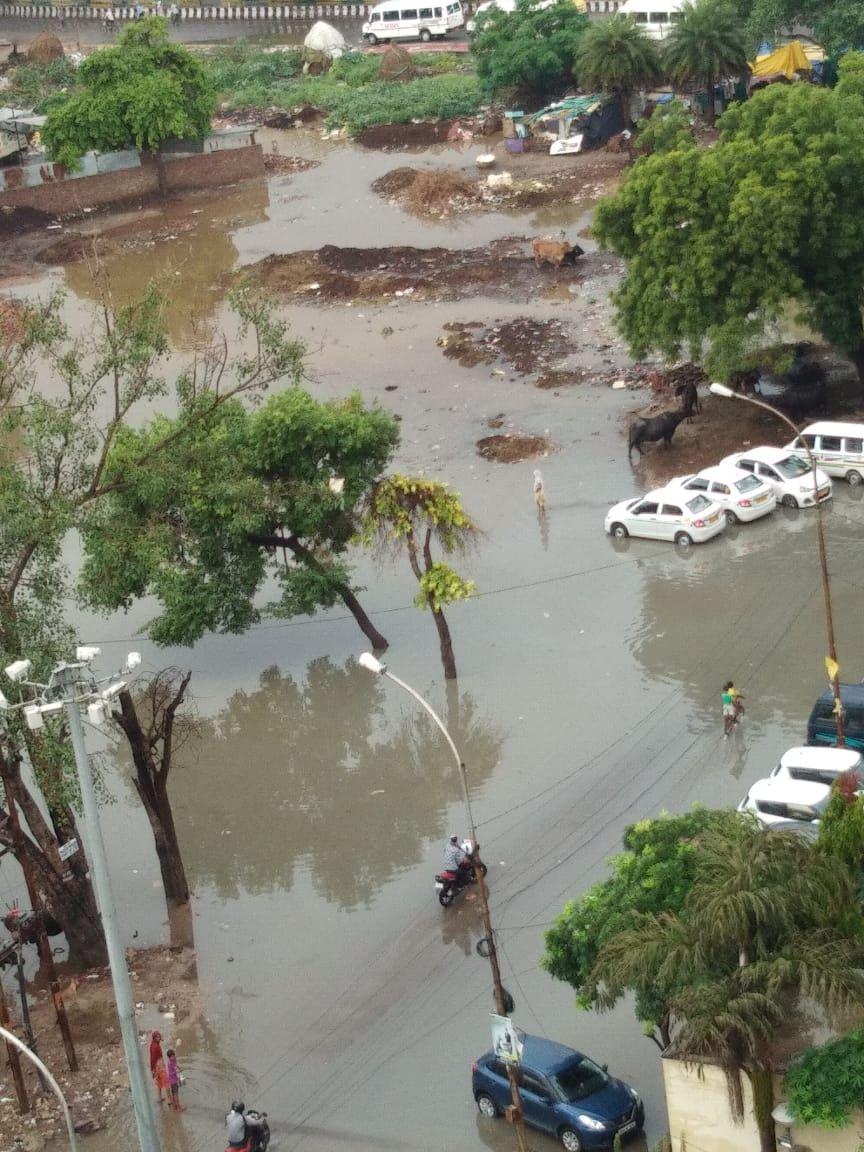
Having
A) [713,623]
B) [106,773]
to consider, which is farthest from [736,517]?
[106,773]

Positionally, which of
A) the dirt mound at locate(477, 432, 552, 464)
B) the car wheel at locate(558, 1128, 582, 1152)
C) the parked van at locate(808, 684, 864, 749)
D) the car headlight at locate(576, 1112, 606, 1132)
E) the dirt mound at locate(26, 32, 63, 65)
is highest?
the dirt mound at locate(26, 32, 63, 65)

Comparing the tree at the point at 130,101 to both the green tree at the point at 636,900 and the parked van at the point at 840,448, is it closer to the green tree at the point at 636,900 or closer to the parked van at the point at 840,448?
the parked van at the point at 840,448

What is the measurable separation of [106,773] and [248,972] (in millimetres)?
6871

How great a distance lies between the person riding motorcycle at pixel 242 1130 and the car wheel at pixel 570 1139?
3.52m

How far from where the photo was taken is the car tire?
20750mm

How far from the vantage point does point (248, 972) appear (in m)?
24.7

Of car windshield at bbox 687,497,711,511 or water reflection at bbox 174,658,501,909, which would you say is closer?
water reflection at bbox 174,658,501,909

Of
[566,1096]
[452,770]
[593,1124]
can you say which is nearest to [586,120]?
[452,770]

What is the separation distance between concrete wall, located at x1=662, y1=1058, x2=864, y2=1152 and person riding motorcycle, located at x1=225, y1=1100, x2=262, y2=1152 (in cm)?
497

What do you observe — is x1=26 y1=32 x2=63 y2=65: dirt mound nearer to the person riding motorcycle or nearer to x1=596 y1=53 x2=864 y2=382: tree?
x1=596 y1=53 x2=864 y2=382: tree

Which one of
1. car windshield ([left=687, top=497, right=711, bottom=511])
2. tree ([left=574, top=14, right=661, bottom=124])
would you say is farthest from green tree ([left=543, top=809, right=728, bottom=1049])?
tree ([left=574, top=14, right=661, bottom=124])

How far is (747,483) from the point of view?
3519 centimetres

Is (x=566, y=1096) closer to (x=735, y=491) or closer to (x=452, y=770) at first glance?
(x=452, y=770)

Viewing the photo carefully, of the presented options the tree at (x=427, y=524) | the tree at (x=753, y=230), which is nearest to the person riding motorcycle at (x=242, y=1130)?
the tree at (x=427, y=524)
